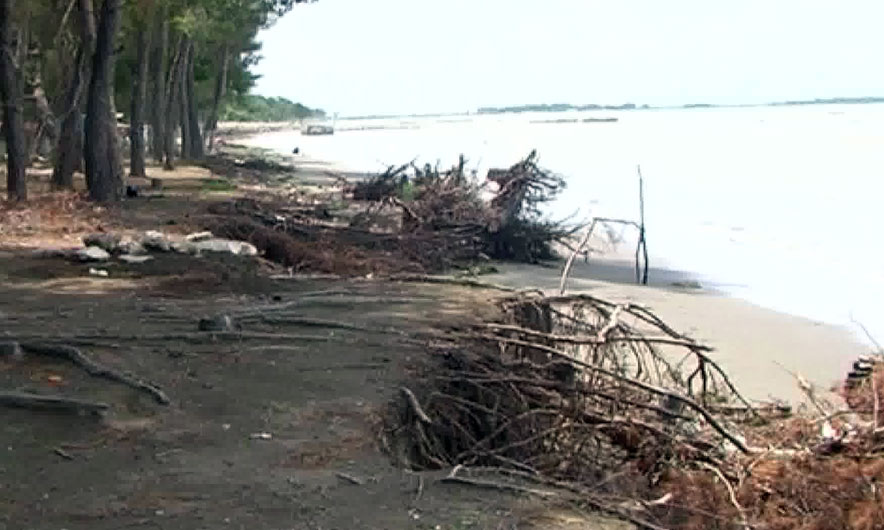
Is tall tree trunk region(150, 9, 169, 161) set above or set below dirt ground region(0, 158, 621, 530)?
above

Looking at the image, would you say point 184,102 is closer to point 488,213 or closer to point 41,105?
point 41,105

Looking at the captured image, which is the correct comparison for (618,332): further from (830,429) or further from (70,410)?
(70,410)

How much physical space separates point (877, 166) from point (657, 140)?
45.3m

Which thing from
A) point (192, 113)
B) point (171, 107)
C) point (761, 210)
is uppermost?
point (171, 107)

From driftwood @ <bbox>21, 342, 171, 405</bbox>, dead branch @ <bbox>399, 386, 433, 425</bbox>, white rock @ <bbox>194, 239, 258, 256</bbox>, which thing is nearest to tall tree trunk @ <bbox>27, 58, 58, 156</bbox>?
white rock @ <bbox>194, 239, 258, 256</bbox>

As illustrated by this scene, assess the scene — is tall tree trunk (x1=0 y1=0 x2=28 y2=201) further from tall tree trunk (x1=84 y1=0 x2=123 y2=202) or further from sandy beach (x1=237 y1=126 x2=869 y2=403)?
sandy beach (x1=237 y1=126 x2=869 y2=403)

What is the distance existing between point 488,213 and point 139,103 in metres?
12.2

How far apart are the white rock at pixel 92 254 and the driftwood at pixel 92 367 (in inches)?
227

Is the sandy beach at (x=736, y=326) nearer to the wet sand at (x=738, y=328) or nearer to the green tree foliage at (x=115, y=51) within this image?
the wet sand at (x=738, y=328)

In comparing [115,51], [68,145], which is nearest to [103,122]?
[115,51]

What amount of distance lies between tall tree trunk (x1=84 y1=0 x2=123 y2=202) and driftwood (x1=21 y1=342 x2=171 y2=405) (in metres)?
13.3

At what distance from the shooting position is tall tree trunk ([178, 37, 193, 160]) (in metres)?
41.8

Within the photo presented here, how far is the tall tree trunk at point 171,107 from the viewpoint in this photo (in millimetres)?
38906

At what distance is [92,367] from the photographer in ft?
26.3
